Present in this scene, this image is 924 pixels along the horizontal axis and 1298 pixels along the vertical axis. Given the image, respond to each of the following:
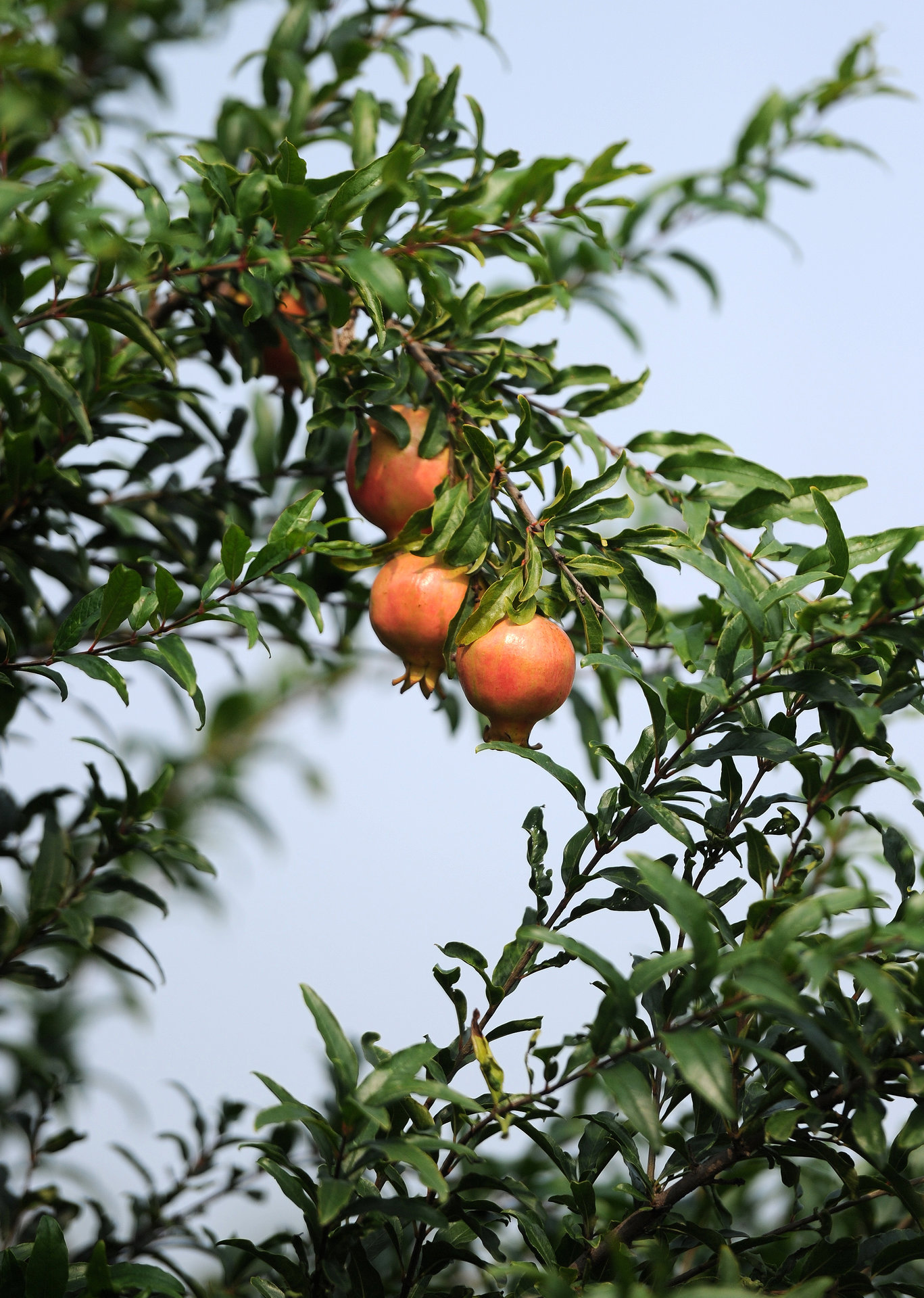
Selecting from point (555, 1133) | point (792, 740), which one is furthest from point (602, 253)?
point (555, 1133)

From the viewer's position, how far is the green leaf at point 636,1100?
2.04ft

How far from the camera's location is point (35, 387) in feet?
3.61

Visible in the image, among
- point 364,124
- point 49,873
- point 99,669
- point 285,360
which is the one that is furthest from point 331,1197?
point 364,124

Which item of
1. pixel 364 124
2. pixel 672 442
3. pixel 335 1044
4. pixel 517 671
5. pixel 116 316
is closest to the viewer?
pixel 335 1044

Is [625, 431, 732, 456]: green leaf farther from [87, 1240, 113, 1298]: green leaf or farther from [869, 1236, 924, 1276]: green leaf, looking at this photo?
[87, 1240, 113, 1298]: green leaf

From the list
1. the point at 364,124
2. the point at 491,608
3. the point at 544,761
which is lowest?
the point at 544,761

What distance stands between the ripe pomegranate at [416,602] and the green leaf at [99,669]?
0.72 ft

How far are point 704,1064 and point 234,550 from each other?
20.4 inches

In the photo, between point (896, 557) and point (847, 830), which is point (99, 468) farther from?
point (847, 830)

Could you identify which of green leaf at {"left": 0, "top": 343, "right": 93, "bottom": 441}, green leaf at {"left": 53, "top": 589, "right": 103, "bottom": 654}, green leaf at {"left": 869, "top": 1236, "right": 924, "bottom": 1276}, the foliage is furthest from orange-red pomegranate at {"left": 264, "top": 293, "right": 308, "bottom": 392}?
green leaf at {"left": 869, "top": 1236, "right": 924, "bottom": 1276}

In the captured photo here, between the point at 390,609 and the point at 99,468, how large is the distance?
1.46ft

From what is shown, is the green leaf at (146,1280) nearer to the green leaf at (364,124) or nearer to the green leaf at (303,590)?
the green leaf at (303,590)

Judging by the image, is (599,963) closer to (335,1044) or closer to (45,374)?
(335,1044)

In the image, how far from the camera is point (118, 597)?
839mm
